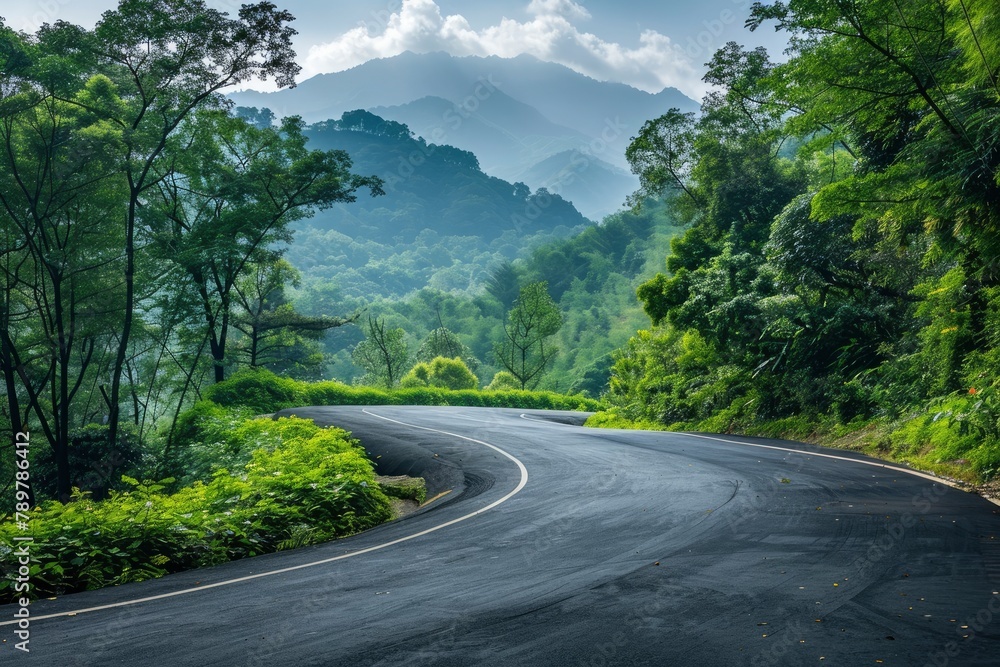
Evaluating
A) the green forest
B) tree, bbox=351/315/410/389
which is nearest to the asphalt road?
the green forest

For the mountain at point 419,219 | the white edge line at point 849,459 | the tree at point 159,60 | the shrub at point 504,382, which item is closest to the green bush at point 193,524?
the white edge line at point 849,459

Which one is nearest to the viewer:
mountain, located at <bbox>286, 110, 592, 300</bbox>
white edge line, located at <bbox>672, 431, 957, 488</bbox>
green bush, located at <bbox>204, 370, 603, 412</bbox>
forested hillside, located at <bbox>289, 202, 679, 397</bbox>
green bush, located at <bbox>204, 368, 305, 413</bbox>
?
white edge line, located at <bbox>672, 431, 957, 488</bbox>

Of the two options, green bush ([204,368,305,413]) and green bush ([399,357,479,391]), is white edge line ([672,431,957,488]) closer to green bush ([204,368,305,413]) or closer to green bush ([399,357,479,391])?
green bush ([204,368,305,413])

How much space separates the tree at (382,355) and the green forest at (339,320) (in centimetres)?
1401

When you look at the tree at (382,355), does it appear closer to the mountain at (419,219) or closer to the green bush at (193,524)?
the green bush at (193,524)

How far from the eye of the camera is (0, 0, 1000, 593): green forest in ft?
39.0

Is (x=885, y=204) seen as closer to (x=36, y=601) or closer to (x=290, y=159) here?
(x=36, y=601)

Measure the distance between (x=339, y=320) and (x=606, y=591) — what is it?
4096 centimetres

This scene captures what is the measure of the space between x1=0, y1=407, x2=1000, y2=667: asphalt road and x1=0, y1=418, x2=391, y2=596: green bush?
2.07 ft

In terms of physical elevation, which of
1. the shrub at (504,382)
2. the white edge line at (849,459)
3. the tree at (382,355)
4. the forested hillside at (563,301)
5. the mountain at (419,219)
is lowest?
the shrub at (504,382)

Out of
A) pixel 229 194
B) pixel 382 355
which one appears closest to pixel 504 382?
pixel 382 355

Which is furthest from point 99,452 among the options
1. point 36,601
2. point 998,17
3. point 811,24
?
point 998,17

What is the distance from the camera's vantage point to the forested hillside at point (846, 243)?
12.9 metres

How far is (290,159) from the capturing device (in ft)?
125
